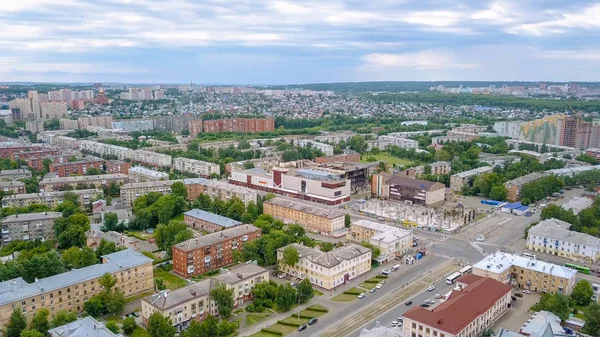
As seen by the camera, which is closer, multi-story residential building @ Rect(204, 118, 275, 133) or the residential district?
the residential district

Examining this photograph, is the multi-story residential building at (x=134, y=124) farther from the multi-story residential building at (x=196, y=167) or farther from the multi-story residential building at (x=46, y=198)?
the multi-story residential building at (x=46, y=198)

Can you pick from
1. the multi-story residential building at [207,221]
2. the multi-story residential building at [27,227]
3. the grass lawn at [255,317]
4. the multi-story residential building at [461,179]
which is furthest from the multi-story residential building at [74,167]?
the multi-story residential building at [461,179]

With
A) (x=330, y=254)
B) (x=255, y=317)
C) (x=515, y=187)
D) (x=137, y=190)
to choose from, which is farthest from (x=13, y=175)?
(x=515, y=187)

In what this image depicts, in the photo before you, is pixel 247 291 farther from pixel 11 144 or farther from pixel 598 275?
pixel 11 144

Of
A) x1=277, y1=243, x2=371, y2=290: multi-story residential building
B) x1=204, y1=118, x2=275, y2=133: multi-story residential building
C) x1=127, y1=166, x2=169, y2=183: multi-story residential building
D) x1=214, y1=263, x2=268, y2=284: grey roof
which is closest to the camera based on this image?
x1=214, y1=263, x2=268, y2=284: grey roof

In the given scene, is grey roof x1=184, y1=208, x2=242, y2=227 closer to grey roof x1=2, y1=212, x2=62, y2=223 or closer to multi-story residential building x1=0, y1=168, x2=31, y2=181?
grey roof x1=2, y1=212, x2=62, y2=223

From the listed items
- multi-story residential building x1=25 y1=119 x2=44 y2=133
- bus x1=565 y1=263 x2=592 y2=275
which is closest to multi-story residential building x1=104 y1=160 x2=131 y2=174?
multi-story residential building x1=25 y1=119 x2=44 y2=133

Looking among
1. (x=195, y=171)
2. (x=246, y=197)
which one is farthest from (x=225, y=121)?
(x=246, y=197)
